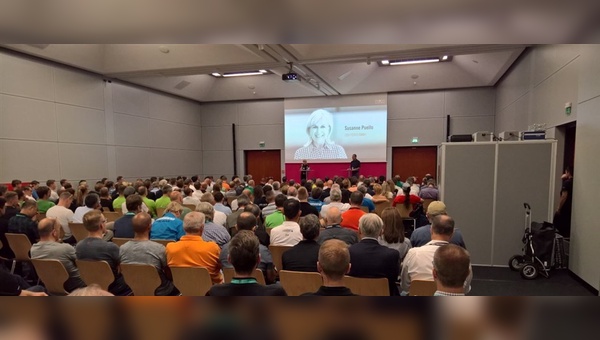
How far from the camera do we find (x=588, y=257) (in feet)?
13.9

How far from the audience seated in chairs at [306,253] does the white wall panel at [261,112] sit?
444 inches

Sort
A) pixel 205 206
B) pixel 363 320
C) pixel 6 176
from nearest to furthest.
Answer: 1. pixel 363 320
2. pixel 205 206
3. pixel 6 176

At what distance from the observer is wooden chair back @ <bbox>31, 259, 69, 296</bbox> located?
9.32ft

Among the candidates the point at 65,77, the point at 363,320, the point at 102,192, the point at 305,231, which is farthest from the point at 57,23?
the point at 65,77

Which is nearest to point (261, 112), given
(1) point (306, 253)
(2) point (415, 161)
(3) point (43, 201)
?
(2) point (415, 161)

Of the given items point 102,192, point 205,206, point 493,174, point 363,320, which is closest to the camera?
point 363,320

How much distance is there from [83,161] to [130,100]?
275 centimetres

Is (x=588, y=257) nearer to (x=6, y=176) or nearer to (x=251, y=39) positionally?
(x=251, y=39)

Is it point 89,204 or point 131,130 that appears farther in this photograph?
point 131,130

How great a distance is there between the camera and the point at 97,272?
283cm

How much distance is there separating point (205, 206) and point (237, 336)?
3.80m

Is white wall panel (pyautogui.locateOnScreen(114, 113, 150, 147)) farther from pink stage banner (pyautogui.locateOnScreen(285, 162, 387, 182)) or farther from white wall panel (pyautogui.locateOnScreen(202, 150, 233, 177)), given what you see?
pink stage banner (pyautogui.locateOnScreen(285, 162, 387, 182))

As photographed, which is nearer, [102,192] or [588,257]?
[588,257]

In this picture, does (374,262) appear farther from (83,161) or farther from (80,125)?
(80,125)
